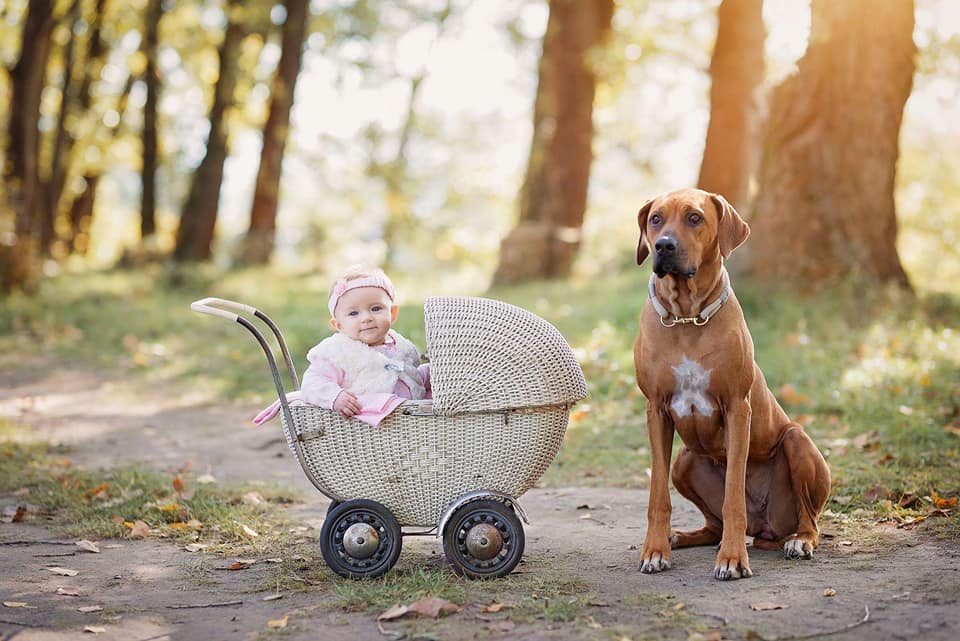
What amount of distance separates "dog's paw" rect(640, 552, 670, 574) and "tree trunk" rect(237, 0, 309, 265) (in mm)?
19852

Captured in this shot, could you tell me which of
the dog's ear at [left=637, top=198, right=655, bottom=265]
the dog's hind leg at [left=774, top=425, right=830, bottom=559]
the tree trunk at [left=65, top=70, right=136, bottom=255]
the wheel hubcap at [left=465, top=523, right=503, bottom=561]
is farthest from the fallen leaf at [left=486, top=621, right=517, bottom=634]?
the tree trunk at [left=65, top=70, right=136, bottom=255]

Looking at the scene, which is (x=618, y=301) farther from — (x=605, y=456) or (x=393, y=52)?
(x=393, y=52)

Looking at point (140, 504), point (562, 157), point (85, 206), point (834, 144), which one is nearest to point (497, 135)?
point (85, 206)

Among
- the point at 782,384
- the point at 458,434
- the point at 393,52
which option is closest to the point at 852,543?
the point at 458,434

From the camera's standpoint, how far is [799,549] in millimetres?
4891

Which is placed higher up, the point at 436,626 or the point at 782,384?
the point at 782,384

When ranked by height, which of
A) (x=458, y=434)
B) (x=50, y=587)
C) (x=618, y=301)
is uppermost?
(x=618, y=301)

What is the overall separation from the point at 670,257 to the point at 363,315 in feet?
4.82

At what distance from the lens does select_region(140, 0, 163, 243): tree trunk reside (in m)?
26.2

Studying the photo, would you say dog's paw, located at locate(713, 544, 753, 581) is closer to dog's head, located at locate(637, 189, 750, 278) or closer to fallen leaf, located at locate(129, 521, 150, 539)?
dog's head, located at locate(637, 189, 750, 278)

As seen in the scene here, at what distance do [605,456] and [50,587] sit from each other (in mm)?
4145

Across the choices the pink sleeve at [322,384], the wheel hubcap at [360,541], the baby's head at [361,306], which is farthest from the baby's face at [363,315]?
the wheel hubcap at [360,541]

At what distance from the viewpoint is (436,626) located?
3.97m

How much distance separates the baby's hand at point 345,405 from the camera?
464cm
